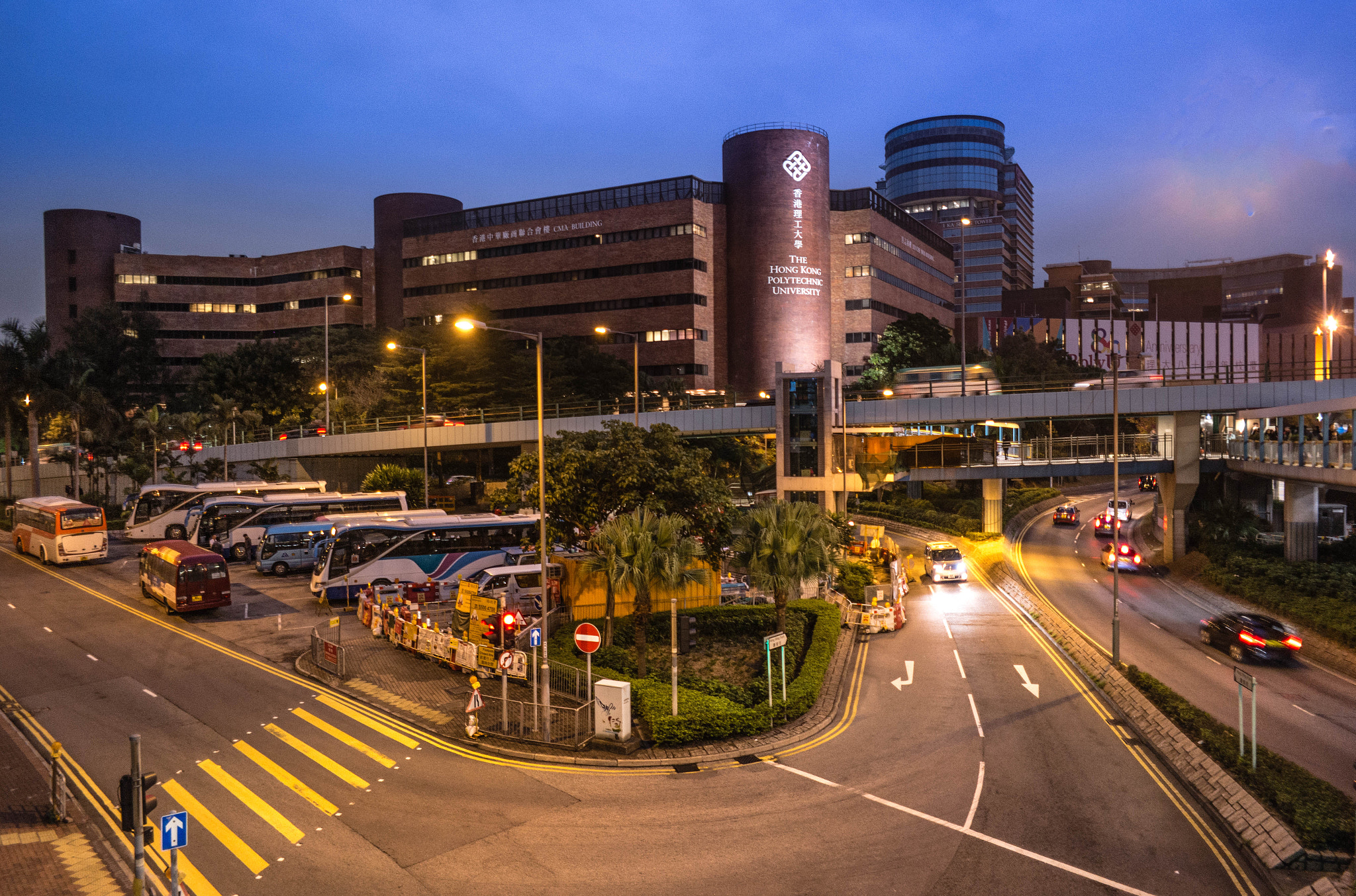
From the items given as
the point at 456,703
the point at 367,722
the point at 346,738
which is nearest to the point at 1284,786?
the point at 456,703

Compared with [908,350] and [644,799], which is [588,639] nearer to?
[644,799]

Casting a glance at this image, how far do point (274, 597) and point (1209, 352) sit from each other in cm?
16775

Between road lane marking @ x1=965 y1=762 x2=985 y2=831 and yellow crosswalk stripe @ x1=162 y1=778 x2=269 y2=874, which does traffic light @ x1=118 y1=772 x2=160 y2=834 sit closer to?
yellow crosswalk stripe @ x1=162 y1=778 x2=269 y2=874

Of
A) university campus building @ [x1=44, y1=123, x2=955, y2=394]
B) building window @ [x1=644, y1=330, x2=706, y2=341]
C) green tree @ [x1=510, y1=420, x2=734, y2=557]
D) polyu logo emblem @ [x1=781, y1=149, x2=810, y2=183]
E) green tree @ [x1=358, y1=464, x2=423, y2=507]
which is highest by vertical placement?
polyu logo emblem @ [x1=781, y1=149, x2=810, y2=183]

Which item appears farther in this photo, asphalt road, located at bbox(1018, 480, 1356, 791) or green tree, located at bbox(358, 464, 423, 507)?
green tree, located at bbox(358, 464, 423, 507)

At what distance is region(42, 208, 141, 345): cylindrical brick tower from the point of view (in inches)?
4850

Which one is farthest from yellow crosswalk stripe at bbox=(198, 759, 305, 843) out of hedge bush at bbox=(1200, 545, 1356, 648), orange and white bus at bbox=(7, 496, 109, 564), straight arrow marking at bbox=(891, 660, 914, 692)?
hedge bush at bbox=(1200, 545, 1356, 648)

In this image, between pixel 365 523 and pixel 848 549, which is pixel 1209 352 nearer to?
pixel 848 549

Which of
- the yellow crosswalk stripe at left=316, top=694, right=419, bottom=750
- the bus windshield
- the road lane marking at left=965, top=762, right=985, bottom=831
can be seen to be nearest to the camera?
the road lane marking at left=965, top=762, right=985, bottom=831

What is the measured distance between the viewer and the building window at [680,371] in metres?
96.9

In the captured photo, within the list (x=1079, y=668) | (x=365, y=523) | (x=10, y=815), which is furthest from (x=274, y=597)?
(x=1079, y=668)

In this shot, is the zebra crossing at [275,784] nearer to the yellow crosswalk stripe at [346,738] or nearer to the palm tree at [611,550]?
the yellow crosswalk stripe at [346,738]

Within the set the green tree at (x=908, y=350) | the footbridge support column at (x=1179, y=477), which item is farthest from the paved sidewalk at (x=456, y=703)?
the green tree at (x=908, y=350)

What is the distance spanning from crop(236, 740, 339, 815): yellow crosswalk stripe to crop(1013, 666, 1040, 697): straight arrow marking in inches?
751
